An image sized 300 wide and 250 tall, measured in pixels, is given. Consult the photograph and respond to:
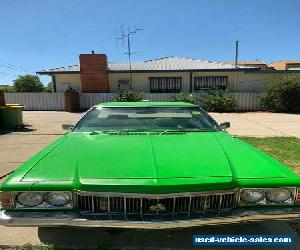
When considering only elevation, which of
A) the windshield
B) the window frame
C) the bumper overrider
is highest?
the window frame

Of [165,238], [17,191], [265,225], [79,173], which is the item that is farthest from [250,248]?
[17,191]

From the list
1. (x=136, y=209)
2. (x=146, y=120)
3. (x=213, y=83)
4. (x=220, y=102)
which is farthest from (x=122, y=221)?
(x=213, y=83)

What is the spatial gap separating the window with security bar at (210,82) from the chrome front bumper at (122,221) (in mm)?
19833

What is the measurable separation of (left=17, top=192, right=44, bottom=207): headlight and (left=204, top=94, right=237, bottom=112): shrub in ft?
57.2

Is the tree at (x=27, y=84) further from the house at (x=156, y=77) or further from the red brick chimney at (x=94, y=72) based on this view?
the red brick chimney at (x=94, y=72)

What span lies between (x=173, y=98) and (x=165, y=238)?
16906mm

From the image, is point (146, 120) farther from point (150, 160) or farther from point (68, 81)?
point (68, 81)

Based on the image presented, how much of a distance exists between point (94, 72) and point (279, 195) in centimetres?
2051

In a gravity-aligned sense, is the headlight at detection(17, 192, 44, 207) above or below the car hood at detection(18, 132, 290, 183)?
below

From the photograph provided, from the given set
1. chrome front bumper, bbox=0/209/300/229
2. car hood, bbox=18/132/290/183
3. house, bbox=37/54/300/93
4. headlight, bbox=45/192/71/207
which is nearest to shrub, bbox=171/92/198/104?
house, bbox=37/54/300/93

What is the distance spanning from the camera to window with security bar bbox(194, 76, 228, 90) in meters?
21.9

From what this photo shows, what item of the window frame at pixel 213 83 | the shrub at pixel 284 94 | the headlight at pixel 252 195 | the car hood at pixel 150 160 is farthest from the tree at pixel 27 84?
the headlight at pixel 252 195

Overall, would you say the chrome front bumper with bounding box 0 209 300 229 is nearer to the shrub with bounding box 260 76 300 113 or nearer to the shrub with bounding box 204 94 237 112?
the shrub with bounding box 204 94 237 112

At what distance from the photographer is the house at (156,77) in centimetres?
Result: 2161
